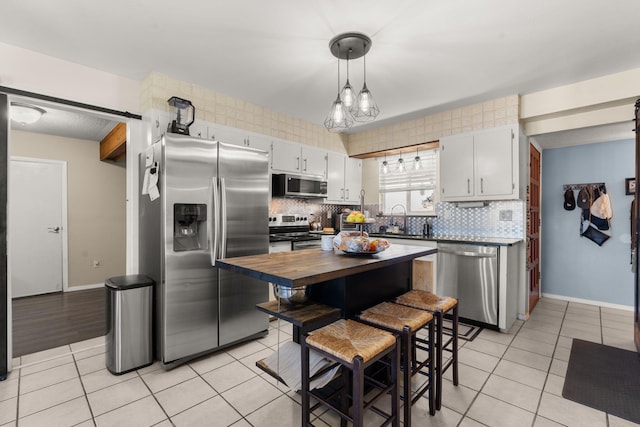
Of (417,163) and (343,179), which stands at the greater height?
(417,163)

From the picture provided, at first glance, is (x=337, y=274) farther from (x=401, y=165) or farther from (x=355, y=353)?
(x=401, y=165)

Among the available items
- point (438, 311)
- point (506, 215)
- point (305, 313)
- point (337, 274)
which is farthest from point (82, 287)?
point (506, 215)

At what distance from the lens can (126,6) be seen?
81.8 inches

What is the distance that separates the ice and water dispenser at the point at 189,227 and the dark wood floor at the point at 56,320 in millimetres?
1637

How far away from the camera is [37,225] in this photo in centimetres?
473

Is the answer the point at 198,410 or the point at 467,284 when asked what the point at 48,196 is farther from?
the point at 467,284

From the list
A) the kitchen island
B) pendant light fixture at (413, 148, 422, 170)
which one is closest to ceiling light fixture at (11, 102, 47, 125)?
the kitchen island

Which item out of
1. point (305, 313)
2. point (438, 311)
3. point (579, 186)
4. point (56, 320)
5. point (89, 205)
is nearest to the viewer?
point (305, 313)

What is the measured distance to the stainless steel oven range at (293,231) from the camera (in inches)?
152

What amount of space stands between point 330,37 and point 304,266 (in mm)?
1825

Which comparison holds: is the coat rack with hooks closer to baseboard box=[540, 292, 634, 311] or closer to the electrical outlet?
the electrical outlet

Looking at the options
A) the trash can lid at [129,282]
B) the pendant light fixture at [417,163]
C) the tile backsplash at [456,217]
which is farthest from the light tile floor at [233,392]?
the pendant light fixture at [417,163]

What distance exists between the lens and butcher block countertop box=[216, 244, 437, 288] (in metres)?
1.47

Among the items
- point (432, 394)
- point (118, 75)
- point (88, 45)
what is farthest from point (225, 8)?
point (432, 394)
